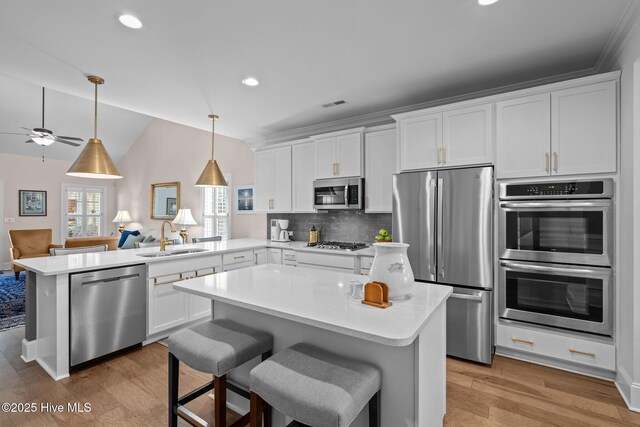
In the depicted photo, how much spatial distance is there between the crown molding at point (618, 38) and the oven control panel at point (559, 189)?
997 mm

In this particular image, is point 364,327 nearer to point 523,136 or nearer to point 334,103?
point 523,136

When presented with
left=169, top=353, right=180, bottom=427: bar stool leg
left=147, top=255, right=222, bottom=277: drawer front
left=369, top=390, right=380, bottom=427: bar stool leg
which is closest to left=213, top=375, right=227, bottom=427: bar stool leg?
left=169, top=353, right=180, bottom=427: bar stool leg

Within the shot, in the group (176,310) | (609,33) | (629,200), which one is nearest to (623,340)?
(629,200)

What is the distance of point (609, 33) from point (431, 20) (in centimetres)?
134

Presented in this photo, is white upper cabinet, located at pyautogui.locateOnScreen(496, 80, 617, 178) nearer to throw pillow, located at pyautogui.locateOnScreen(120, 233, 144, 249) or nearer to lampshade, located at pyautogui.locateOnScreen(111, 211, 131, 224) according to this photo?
throw pillow, located at pyautogui.locateOnScreen(120, 233, 144, 249)

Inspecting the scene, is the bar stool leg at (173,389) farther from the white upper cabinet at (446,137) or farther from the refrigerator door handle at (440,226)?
the white upper cabinet at (446,137)

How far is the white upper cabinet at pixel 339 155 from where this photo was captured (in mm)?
3818

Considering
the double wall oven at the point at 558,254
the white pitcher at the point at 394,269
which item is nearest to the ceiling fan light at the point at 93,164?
the white pitcher at the point at 394,269

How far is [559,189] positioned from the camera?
250 cm

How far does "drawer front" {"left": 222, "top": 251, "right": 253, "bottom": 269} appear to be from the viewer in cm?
380

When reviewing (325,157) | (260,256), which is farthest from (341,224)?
(260,256)

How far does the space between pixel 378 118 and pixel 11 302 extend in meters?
5.87

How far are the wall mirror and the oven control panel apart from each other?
20.5ft

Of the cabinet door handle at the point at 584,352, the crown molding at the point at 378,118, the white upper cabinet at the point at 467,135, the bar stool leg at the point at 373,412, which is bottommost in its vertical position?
the cabinet door handle at the point at 584,352
